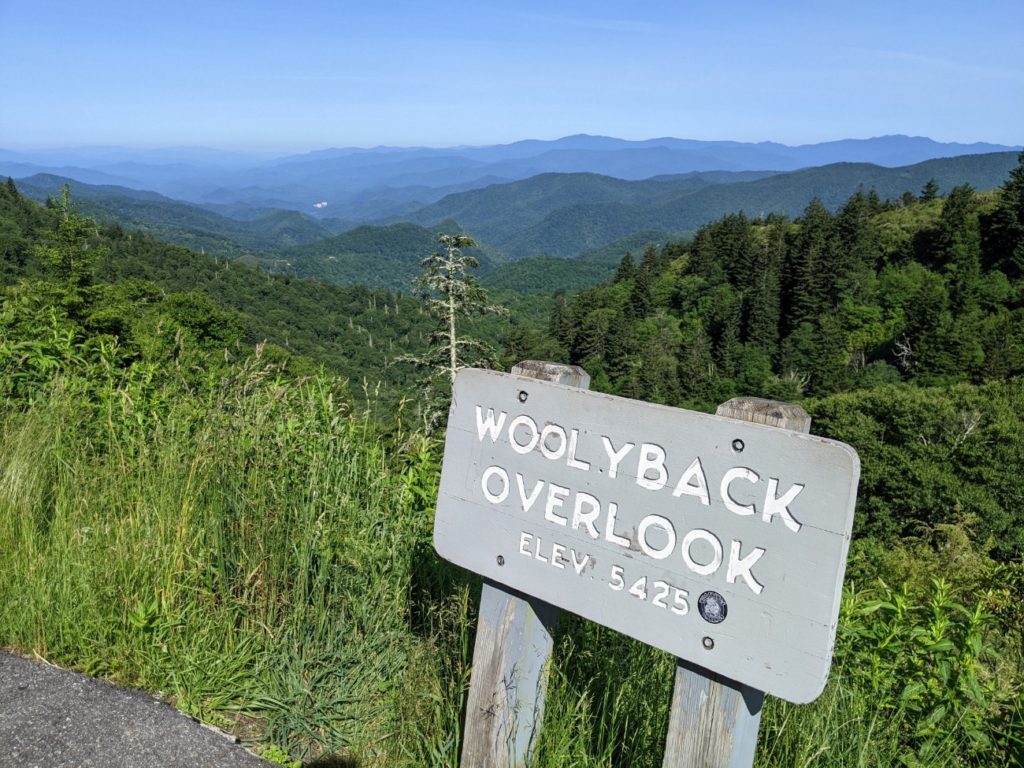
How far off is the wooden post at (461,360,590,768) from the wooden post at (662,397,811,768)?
1.33 ft

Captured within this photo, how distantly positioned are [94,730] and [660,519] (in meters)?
1.69

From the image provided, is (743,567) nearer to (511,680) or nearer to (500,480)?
(500,480)

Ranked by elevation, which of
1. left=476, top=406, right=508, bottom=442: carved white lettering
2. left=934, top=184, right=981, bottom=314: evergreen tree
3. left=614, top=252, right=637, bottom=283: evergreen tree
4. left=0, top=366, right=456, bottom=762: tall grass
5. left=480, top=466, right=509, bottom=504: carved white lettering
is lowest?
left=614, top=252, right=637, bottom=283: evergreen tree

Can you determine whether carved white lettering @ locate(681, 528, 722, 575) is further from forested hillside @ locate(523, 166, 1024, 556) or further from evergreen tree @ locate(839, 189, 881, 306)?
evergreen tree @ locate(839, 189, 881, 306)

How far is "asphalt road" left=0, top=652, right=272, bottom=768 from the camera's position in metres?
1.80

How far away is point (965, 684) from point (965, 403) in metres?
38.4

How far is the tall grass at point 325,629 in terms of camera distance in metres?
1.88

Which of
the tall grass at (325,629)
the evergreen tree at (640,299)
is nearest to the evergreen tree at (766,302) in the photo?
the evergreen tree at (640,299)

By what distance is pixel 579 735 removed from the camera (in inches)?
66.6

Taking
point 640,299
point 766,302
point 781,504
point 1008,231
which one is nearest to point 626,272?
point 640,299

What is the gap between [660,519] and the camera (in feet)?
4.62

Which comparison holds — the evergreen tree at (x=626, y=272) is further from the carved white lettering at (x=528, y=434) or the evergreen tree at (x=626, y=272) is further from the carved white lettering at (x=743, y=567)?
the carved white lettering at (x=743, y=567)

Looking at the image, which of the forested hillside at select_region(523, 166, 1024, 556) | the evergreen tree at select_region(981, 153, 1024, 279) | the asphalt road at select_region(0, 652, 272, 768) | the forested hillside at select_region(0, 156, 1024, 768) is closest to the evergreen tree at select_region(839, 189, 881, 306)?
the forested hillside at select_region(523, 166, 1024, 556)

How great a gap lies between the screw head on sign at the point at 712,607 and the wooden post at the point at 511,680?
467mm
